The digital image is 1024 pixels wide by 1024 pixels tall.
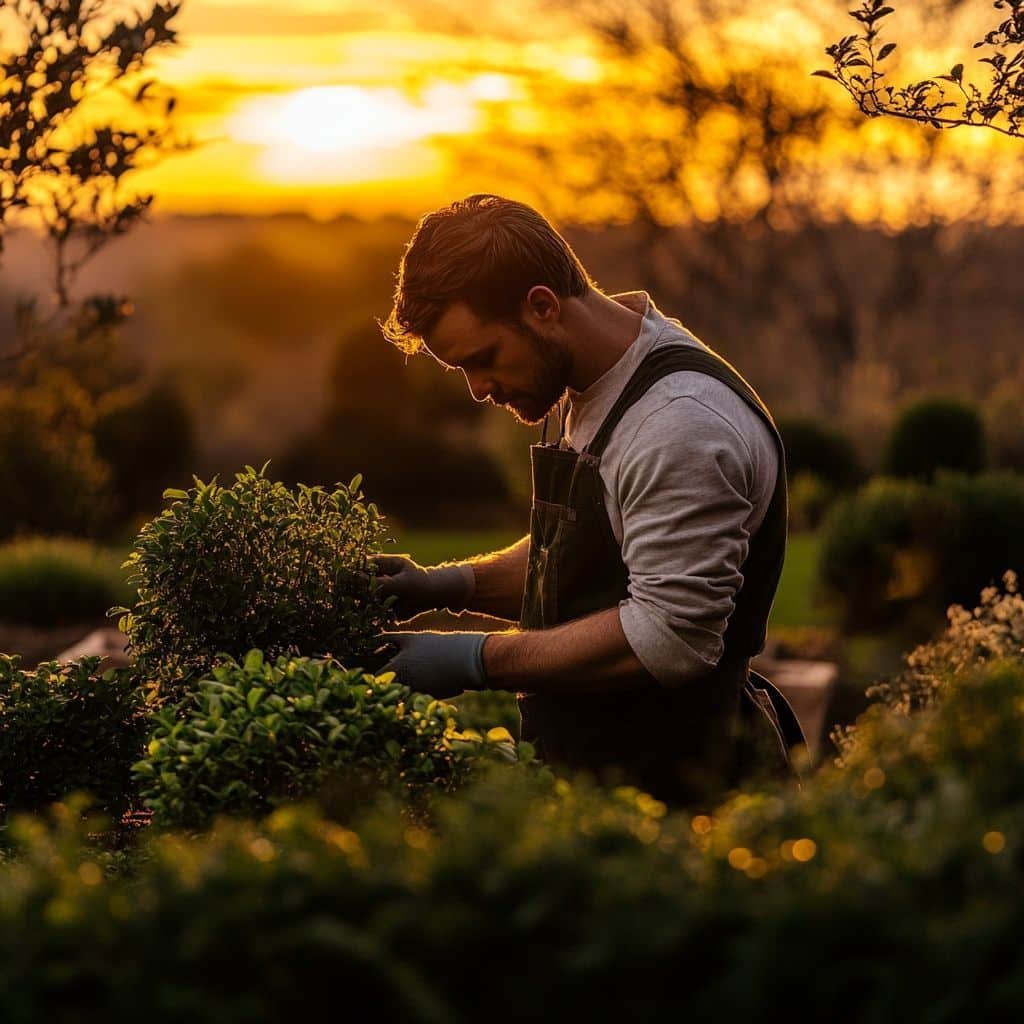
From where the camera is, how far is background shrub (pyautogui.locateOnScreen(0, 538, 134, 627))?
10320mm

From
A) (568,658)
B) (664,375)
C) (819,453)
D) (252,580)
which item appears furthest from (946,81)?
(819,453)

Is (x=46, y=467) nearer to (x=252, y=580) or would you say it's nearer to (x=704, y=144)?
(x=252, y=580)

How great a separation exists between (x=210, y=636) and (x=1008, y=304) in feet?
97.7

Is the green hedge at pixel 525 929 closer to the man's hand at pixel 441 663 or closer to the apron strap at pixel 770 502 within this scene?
the man's hand at pixel 441 663

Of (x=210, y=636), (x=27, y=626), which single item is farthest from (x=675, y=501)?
(x=27, y=626)

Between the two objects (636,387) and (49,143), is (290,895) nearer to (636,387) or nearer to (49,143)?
(636,387)

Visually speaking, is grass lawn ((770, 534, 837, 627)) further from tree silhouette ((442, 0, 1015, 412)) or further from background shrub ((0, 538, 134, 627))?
tree silhouette ((442, 0, 1015, 412))

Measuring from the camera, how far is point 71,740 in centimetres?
377

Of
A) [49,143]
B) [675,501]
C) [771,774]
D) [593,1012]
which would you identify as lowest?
[771,774]

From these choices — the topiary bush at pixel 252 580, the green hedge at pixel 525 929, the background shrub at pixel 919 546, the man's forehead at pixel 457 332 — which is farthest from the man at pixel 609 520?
the background shrub at pixel 919 546

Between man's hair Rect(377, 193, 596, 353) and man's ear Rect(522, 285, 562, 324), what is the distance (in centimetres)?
2

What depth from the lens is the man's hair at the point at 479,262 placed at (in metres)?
3.55

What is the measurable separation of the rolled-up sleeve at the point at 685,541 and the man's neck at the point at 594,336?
369 mm

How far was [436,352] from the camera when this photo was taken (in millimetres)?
3688
